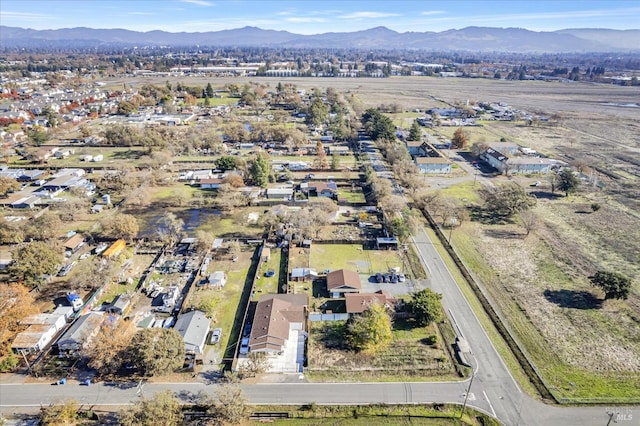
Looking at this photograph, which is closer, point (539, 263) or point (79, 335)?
point (79, 335)

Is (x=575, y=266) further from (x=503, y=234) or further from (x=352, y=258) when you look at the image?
(x=352, y=258)

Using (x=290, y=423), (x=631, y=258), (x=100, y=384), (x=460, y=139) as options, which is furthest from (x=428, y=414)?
(x=460, y=139)

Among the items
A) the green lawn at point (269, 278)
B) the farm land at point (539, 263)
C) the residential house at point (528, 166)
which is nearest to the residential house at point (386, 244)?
the farm land at point (539, 263)

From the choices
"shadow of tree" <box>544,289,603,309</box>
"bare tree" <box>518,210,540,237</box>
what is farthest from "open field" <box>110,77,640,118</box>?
"shadow of tree" <box>544,289,603,309</box>

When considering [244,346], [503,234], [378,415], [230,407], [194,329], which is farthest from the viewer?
[503,234]

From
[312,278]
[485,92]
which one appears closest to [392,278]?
[312,278]

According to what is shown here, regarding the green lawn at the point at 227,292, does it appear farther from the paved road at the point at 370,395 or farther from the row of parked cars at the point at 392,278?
the row of parked cars at the point at 392,278

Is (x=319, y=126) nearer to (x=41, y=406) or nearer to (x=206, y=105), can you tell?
(x=206, y=105)

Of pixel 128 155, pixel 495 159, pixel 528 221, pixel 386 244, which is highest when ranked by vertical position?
pixel 495 159
